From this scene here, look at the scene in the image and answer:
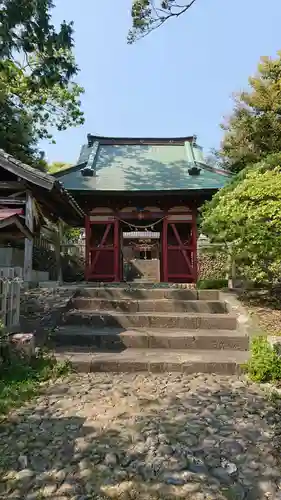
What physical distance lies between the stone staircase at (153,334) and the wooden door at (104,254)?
470cm

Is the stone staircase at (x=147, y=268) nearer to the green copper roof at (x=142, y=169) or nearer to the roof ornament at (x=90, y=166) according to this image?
the green copper roof at (x=142, y=169)

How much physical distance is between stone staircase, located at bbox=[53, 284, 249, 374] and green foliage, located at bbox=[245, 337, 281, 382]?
23cm

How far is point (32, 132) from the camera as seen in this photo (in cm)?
1530

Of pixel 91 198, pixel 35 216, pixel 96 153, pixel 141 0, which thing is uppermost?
pixel 96 153

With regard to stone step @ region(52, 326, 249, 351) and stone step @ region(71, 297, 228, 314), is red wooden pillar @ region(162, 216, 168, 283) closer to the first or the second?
stone step @ region(71, 297, 228, 314)

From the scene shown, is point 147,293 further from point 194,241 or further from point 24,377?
point 194,241

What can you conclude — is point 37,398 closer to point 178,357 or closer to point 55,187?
point 178,357

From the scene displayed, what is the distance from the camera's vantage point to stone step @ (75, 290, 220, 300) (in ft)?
24.8

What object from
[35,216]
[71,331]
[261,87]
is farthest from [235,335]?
[261,87]

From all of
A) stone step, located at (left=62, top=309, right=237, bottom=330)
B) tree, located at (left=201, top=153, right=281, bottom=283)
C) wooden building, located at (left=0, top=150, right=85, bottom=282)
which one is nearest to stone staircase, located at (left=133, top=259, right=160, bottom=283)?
wooden building, located at (left=0, top=150, right=85, bottom=282)

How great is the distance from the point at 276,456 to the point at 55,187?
23.4 ft

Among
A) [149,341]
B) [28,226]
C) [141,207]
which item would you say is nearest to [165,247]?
[141,207]

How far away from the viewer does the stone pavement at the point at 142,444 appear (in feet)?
7.95

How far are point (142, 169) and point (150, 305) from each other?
8233 mm
